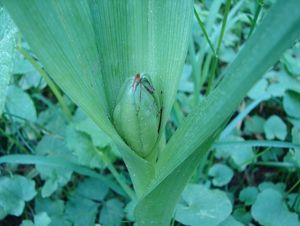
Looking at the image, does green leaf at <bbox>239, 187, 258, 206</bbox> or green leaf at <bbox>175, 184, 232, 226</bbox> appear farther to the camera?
green leaf at <bbox>239, 187, 258, 206</bbox>

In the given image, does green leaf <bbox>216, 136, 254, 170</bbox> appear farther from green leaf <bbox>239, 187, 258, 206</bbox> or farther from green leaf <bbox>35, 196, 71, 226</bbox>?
green leaf <bbox>35, 196, 71, 226</bbox>

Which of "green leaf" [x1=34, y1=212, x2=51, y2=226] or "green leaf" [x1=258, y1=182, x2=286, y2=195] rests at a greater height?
"green leaf" [x1=258, y1=182, x2=286, y2=195]

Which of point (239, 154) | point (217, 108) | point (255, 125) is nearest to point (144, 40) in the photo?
point (217, 108)

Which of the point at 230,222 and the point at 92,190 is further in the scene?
the point at 92,190

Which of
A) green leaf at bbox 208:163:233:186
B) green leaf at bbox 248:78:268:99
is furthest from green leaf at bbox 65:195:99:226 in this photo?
green leaf at bbox 248:78:268:99

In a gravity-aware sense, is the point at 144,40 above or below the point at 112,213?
above

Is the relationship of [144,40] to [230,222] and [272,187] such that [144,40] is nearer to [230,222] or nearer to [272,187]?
[230,222]

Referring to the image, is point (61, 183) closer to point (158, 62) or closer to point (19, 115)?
point (19, 115)
